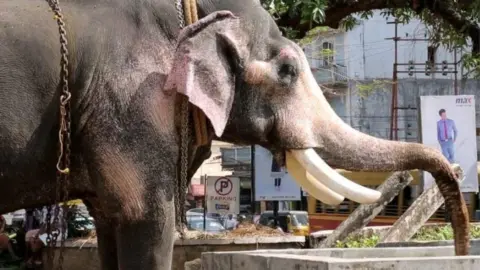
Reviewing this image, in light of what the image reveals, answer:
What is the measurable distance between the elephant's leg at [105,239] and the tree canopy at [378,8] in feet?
13.4

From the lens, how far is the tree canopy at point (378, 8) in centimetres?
787

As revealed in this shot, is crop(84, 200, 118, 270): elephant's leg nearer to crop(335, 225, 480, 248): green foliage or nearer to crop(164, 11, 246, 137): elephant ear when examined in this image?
crop(164, 11, 246, 137): elephant ear

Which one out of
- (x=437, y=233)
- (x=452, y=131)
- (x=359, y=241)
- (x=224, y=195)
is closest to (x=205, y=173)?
(x=224, y=195)

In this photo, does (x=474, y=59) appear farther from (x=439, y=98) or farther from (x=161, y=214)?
(x=161, y=214)

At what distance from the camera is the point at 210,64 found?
12.0ft

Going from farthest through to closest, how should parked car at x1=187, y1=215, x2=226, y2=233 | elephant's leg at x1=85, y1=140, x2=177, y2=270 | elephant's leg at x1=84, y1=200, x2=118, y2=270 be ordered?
parked car at x1=187, y1=215, x2=226, y2=233, elephant's leg at x1=84, y1=200, x2=118, y2=270, elephant's leg at x1=85, y1=140, x2=177, y2=270

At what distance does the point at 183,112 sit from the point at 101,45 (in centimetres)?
41

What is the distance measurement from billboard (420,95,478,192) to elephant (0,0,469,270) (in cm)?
884

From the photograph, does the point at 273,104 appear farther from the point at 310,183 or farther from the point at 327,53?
the point at 327,53

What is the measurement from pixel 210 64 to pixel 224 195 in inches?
461

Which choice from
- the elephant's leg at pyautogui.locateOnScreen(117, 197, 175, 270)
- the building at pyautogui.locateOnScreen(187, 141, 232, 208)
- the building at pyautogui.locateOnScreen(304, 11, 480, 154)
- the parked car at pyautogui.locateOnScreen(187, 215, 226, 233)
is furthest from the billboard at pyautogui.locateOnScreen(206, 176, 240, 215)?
the building at pyautogui.locateOnScreen(304, 11, 480, 154)

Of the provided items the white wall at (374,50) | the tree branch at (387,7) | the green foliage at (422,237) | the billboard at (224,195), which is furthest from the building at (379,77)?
the green foliage at (422,237)

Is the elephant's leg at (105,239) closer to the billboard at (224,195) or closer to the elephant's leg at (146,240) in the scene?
the elephant's leg at (146,240)

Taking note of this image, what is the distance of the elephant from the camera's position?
Result: 337cm
